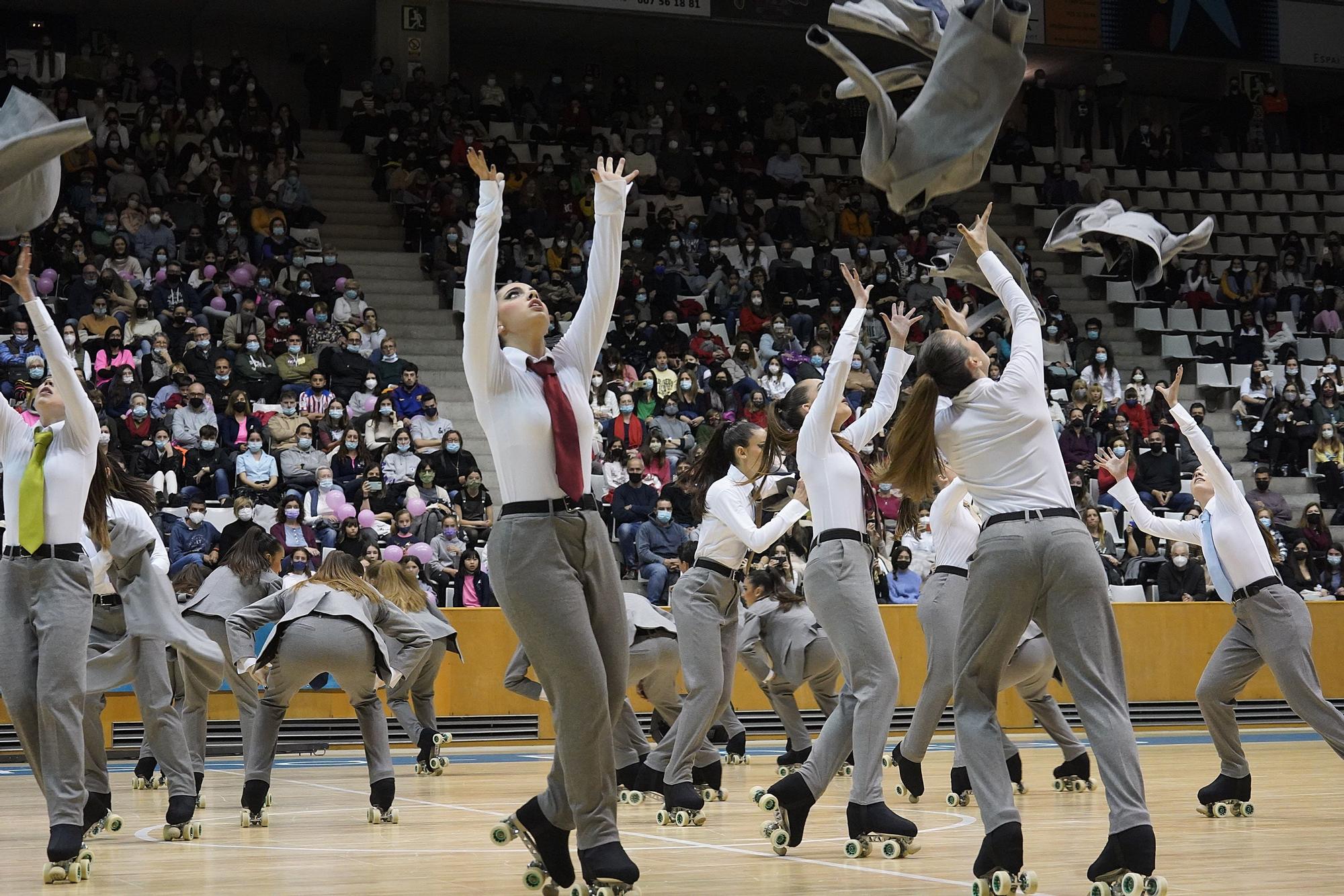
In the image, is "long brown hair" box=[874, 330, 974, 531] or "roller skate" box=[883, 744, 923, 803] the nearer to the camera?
"long brown hair" box=[874, 330, 974, 531]

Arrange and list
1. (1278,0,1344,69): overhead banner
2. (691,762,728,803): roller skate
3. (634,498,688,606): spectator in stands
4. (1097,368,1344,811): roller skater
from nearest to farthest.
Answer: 1. (1097,368,1344,811): roller skater
2. (691,762,728,803): roller skate
3. (634,498,688,606): spectator in stands
4. (1278,0,1344,69): overhead banner

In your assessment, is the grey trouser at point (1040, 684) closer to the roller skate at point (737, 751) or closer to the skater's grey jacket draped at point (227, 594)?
the roller skate at point (737, 751)

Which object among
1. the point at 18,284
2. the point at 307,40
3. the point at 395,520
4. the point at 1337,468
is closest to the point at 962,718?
the point at 18,284

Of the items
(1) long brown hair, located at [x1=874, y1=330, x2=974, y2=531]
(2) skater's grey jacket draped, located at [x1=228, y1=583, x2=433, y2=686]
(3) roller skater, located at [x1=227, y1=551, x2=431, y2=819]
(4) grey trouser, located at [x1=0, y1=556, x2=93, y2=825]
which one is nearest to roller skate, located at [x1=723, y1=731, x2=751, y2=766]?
(2) skater's grey jacket draped, located at [x1=228, y1=583, x2=433, y2=686]

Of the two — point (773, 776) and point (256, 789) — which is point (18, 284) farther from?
point (773, 776)

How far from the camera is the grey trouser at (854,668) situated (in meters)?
6.57

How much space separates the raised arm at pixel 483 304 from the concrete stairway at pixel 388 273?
46.1 ft

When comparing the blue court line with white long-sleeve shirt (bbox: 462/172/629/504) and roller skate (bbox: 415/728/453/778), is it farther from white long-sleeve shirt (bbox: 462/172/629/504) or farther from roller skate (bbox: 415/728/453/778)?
white long-sleeve shirt (bbox: 462/172/629/504)

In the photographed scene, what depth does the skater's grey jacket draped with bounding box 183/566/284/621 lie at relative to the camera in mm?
9727

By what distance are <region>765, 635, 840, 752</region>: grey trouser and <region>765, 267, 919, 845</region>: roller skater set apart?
3404 millimetres

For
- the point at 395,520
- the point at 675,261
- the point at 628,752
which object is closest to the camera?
the point at 628,752

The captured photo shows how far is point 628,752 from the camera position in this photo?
30.5 ft

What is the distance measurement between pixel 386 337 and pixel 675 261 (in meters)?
5.33

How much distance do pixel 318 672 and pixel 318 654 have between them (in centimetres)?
13
